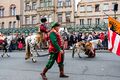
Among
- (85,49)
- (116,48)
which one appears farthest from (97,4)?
(116,48)

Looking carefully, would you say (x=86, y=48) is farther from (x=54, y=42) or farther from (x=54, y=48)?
(x=54, y=42)

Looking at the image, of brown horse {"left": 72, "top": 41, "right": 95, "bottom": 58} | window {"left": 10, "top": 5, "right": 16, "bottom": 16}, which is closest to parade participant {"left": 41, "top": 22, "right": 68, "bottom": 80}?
brown horse {"left": 72, "top": 41, "right": 95, "bottom": 58}

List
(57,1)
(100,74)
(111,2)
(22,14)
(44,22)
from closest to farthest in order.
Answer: (100,74) < (44,22) < (111,2) < (57,1) < (22,14)

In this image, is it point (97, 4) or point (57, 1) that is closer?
point (97, 4)

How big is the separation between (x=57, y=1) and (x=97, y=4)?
9.41 m

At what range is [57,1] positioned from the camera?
75250 millimetres

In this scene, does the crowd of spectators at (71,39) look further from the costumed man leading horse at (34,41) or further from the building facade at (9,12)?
the building facade at (9,12)

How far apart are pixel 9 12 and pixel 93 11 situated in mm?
22037

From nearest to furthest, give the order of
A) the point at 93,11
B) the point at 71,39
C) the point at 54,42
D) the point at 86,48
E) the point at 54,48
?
1. the point at 54,42
2. the point at 54,48
3. the point at 86,48
4. the point at 71,39
5. the point at 93,11

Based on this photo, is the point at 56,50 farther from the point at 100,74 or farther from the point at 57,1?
the point at 57,1

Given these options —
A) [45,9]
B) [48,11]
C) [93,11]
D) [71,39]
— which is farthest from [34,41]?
[45,9]

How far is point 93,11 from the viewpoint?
70188mm

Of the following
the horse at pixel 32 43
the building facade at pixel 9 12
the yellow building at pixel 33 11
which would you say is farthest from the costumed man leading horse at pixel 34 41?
the building facade at pixel 9 12

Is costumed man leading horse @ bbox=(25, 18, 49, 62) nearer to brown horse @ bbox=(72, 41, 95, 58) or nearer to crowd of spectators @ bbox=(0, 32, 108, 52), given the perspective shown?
brown horse @ bbox=(72, 41, 95, 58)
